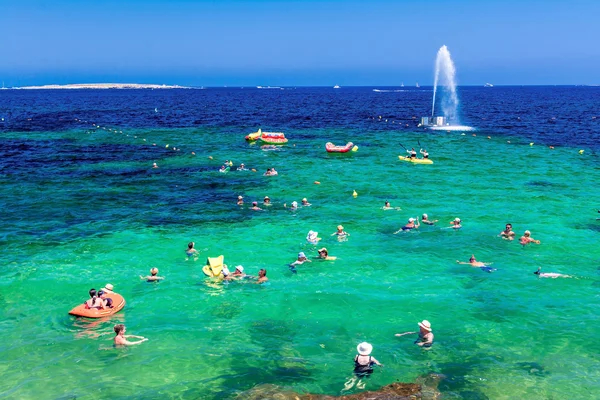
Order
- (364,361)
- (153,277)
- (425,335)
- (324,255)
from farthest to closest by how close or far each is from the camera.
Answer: (324,255)
(153,277)
(425,335)
(364,361)

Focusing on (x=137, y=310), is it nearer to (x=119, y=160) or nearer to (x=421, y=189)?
(x=421, y=189)

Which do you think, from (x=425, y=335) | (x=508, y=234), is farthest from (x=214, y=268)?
(x=508, y=234)

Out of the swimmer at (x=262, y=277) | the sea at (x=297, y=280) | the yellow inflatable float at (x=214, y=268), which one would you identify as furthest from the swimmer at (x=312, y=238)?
the yellow inflatable float at (x=214, y=268)

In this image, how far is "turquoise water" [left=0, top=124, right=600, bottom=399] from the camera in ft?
52.6

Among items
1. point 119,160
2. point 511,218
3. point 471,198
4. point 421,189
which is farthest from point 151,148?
point 511,218

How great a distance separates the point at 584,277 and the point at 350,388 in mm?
14526

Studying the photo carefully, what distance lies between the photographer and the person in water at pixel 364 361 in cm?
1555

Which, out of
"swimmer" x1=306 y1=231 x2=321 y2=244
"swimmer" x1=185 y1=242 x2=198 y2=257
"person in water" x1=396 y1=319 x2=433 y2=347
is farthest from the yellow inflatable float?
"person in water" x1=396 y1=319 x2=433 y2=347

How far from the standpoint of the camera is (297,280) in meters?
23.4

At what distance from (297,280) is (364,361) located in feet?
26.7

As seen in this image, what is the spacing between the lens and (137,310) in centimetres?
2056

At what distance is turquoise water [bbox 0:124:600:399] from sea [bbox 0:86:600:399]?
99 millimetres

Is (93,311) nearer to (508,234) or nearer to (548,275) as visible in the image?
(548,275)

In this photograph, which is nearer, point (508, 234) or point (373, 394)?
point (373, 394)
